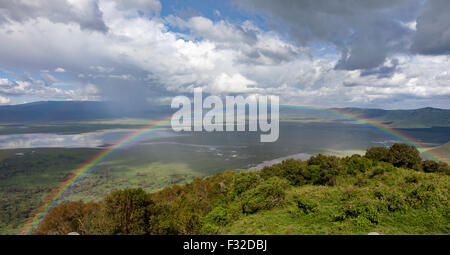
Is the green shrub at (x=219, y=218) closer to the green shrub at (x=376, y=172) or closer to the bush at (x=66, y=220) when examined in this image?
the bush at (x=66, y=220)


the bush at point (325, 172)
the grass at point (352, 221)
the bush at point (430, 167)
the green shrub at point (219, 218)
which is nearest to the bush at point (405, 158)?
the bush at point (430, 167)

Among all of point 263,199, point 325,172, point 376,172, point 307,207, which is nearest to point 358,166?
point 376,172

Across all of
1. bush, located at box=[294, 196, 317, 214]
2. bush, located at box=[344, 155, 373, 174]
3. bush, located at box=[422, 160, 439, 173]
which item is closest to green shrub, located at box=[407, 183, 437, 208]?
bush, located at box=[294, 196, 317, 214]

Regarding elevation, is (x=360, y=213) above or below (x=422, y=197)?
below

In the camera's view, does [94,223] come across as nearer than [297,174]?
Yes

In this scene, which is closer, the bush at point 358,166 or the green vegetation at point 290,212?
the green vegetation at point 290,212

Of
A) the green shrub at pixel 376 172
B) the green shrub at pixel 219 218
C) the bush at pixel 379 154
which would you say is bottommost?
the green shrub at pixel 219 218

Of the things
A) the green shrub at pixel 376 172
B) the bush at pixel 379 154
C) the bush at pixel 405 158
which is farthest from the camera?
the bush at pixel 379 154

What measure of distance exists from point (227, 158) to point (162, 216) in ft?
491

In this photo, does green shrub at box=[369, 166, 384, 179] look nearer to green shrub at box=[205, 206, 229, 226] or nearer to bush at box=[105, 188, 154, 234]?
green shrub at box=[205, 206, 229, 226]

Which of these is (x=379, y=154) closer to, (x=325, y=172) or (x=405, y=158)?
(x=405, y=158)
